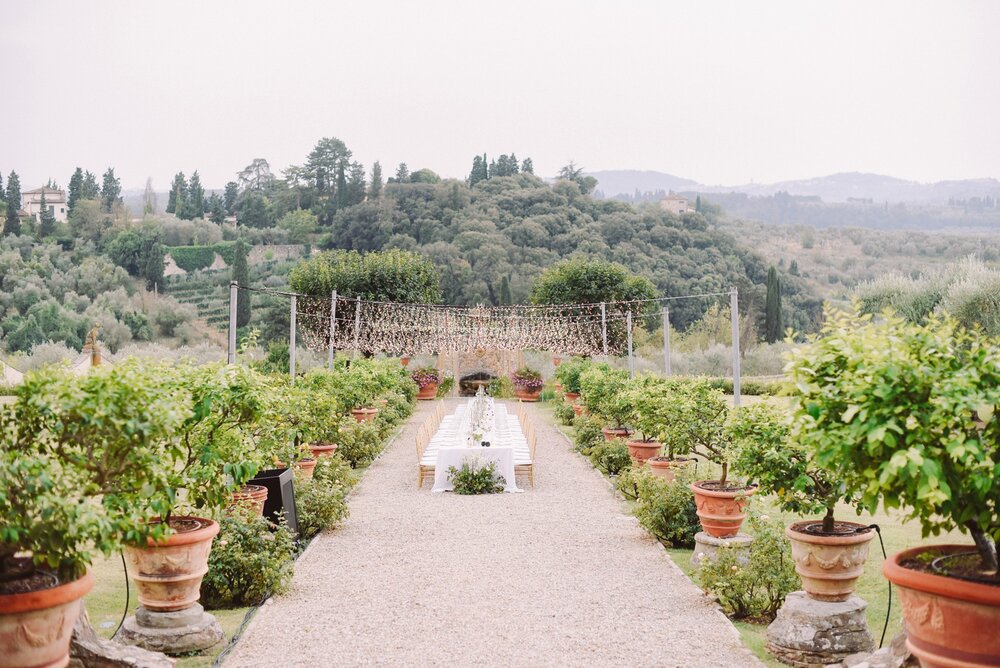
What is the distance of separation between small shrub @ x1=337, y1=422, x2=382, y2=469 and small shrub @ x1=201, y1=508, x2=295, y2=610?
25.5 ft

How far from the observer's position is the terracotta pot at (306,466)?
11.8 m

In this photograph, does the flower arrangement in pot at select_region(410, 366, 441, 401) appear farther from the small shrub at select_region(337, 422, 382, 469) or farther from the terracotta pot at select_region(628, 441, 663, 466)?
the terracotta pot at select_region(628, 441, 663, 466)

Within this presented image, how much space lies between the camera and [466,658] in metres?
5.69

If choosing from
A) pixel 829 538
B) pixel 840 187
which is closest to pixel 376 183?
pixel 829 538

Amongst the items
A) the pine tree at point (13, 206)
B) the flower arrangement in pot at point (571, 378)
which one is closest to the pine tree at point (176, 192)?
the pine tree at point (13, 206)

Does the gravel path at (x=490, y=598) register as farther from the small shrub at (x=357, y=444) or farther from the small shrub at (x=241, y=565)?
the small shrub at (x=357, y=444)

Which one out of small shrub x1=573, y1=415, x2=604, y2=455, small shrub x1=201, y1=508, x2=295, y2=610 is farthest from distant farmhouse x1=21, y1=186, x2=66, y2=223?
small shrub x1=201, y1=508, x2=295, y2=610

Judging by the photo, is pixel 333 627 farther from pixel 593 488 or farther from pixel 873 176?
pixel 873 176

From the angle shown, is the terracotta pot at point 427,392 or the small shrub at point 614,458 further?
the terracotta pot at point 427,392

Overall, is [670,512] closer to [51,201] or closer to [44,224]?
[44,224]

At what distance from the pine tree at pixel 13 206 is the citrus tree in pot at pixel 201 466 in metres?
59.5

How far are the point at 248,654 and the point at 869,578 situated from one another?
16.6 ft

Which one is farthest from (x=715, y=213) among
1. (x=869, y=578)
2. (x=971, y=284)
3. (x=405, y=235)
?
(x=869, y=578)

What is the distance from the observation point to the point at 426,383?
32.8 metres
